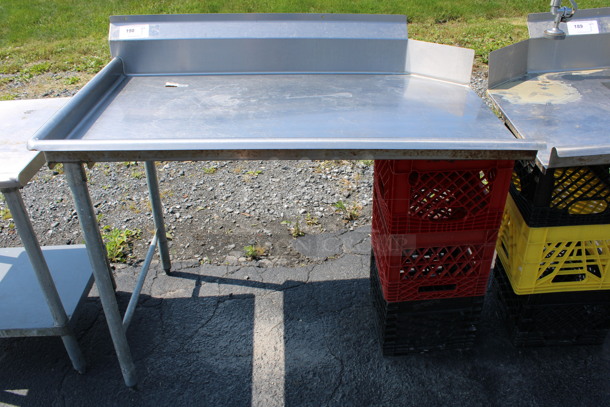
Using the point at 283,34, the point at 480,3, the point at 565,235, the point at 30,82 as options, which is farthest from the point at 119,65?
the point at 480,3

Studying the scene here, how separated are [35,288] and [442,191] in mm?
2044

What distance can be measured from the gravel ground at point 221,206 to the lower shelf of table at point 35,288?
0.54 m

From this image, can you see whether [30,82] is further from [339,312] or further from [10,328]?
[339,312]

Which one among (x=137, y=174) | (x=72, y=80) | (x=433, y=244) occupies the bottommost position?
(x=137, y=174)

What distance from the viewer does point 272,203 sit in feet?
12.2

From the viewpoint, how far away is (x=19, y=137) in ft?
6.77

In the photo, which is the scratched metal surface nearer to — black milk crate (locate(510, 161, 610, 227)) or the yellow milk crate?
black milk crate (locate(510, 161, 610, 227))

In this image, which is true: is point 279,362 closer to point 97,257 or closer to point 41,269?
point 97,257

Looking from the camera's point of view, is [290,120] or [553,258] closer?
[290,120]

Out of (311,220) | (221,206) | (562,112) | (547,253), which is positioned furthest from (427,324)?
(221,206)

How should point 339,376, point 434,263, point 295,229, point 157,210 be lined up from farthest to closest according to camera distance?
point 295,229
point 157,210
point 339,376
point 434,263

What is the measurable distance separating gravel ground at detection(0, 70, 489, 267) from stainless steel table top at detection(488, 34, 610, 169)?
1.42 meters

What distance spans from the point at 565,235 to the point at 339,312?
1.22 meters

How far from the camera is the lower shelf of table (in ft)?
7.22
